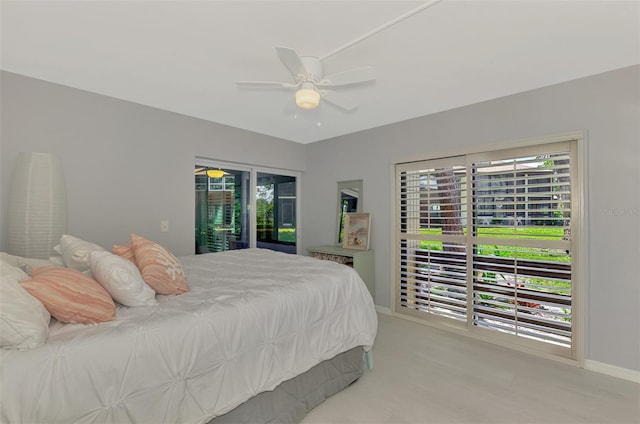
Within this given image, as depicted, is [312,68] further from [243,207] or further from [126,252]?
[243,207]

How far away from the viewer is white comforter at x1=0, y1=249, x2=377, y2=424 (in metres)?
1.05

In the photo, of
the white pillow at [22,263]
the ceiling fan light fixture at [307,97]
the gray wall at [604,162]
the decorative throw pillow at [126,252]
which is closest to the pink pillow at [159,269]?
the decorative throw pillow at [126,252]

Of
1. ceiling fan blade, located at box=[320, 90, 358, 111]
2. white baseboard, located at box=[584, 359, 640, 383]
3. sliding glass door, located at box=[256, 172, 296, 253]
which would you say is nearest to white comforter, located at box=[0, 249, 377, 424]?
ceiling fan blade, located at box=[320, 90, 358, 111]

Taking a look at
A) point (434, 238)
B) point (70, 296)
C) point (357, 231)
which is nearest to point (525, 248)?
point (434, 238)

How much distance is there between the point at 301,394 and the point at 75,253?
157 centimetres

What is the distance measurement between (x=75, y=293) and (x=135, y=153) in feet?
7.19

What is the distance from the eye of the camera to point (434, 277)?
3496mm

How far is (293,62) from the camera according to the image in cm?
182

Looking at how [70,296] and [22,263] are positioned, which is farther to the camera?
[22,263]

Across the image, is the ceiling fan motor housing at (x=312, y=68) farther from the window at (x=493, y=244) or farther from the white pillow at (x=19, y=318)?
the window at (x=493, y=244)

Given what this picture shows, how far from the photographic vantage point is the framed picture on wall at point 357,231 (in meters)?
4.01

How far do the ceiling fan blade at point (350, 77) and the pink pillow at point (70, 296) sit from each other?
1.74m

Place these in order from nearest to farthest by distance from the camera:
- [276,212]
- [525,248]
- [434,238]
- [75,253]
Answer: [75,253]
[525,248]
[434,238]
[276,212]

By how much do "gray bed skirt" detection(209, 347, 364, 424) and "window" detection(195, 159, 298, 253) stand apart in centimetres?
239
